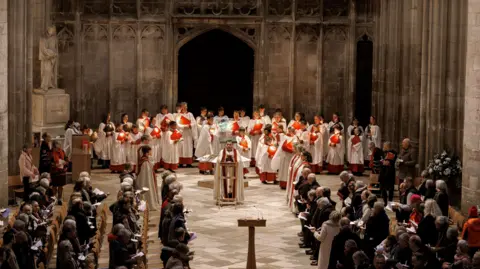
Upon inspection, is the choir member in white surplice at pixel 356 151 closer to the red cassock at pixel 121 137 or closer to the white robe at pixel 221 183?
the white robe at pixel 221 183

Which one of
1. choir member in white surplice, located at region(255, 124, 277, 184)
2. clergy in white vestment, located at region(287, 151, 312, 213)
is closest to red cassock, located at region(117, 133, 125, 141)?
choir member in white surplice, located at region(255, 124, 277, 184)

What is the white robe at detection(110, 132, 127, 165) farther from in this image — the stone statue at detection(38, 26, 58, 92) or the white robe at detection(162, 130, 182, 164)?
the stone statue at detection(38, 26, 58, 92)

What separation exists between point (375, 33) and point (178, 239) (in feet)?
57.8

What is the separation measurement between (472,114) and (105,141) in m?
12.5

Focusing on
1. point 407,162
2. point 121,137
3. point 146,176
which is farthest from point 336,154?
point 146,176

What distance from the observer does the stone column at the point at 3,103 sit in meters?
24.5

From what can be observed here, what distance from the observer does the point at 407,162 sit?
27469mm

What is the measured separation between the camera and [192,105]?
3678 cm

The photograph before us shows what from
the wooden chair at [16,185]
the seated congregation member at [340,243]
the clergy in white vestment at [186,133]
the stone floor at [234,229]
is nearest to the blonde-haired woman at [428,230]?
the seated congregation member at [340,243]

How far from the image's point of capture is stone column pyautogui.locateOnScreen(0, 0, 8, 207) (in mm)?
24469

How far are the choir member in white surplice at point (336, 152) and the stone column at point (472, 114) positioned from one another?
876 cm

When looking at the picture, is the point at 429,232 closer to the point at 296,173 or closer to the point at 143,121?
the point at 296,173

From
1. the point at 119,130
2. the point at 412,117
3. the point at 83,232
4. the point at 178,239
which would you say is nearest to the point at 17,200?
the point at 119,130

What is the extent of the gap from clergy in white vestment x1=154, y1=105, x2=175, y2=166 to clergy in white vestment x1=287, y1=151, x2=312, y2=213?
6.31 metres
